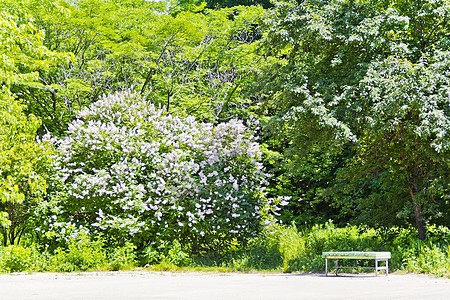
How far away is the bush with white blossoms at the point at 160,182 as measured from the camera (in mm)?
12016

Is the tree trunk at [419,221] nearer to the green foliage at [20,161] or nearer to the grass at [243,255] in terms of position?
the grass at [243,255]

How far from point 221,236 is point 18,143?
5469mm

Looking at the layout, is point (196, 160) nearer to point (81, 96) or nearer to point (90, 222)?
point (90, 222)

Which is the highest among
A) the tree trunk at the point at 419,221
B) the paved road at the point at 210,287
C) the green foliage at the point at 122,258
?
the tree trunk at the point at 419,221

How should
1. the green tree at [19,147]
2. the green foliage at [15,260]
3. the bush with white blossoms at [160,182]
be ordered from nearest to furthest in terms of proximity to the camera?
the green tree at [19,147], the green foliage at [15,260], the bush with white blossoms at [160,182]

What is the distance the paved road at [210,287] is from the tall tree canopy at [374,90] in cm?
249

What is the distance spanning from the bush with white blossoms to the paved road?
2203mm

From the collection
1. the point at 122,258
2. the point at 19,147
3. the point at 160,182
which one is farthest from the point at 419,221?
the point at 19,147

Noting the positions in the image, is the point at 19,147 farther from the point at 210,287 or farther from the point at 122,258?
the point at 210,287

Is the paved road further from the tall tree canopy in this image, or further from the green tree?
the tall tree canopy

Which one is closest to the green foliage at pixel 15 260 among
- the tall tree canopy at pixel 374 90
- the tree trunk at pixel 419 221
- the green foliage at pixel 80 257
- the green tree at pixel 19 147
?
the green foliage at pixel 80 257

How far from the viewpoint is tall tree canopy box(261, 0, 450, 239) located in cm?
959

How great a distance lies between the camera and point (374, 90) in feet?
31.7

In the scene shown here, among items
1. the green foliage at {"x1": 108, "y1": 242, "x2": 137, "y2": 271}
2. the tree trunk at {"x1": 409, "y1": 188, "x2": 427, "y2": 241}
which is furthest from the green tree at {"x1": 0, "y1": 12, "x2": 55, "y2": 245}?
the tree trunk at {"x1": 409, "y1": 188, "x2": 427, "y2": 241}
